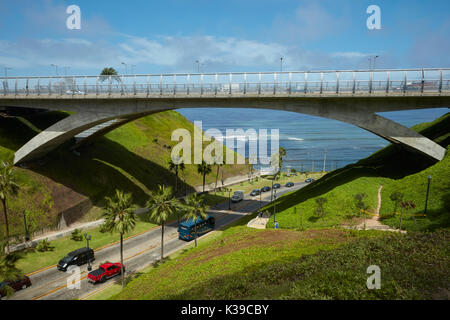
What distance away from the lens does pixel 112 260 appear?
34.2 metres

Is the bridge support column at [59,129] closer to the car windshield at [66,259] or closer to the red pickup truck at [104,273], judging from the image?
the car windshield at [66,259]

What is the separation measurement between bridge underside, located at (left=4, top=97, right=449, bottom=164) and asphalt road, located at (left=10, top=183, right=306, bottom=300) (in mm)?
18302

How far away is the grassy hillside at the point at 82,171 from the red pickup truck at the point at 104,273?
14.7 metres

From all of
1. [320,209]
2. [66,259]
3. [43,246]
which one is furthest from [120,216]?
[320,209]

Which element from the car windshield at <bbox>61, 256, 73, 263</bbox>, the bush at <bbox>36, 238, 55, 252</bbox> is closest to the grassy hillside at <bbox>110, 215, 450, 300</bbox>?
the car windshield at <bbox>61, 256, 73, 263</bbox>

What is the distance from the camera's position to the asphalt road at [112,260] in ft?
89.7

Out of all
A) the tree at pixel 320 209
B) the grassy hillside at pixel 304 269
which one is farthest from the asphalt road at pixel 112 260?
the tree at pixel 320 209

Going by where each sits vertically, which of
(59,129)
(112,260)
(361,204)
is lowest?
(112,260)

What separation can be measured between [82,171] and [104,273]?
25295 mm

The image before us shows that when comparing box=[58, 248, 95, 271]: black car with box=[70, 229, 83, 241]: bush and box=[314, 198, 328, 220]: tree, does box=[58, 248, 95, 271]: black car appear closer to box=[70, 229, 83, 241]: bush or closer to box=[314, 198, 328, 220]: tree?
box=[70, 229, 83, 241]: bush

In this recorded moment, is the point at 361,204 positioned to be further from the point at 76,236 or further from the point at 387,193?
the point at 76,236
